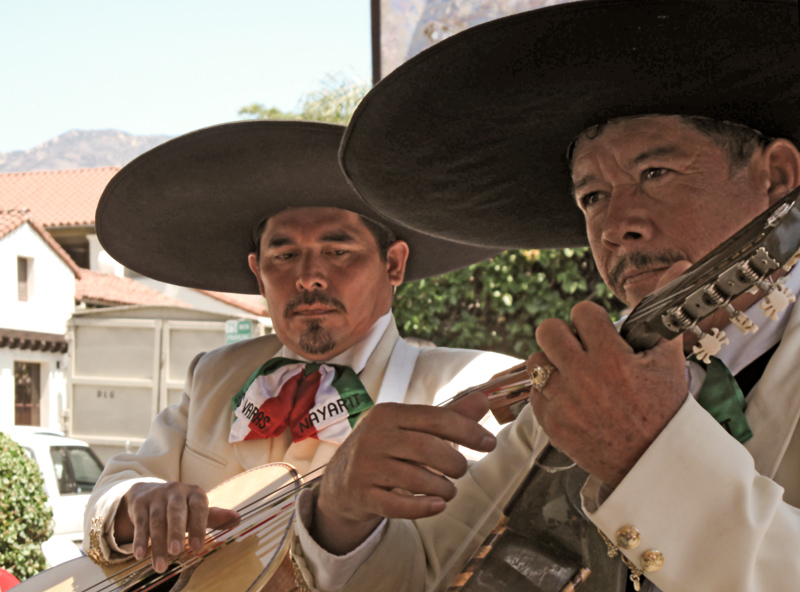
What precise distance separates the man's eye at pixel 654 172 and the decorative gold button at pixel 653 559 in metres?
1.01

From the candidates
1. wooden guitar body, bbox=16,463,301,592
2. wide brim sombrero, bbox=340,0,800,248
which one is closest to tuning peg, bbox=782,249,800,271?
wide brim sombrero, bbox=340,0,800,248

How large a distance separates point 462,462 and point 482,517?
0.12 metres

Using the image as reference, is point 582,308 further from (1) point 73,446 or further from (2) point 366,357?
(1) point 73,446

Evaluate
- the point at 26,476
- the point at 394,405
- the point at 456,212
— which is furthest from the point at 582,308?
the point at 26,476

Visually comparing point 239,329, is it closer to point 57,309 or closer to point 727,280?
point 727,280

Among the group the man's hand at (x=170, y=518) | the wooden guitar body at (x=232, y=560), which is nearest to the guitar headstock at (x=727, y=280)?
the wooden guitar body at (x=232, y=560)

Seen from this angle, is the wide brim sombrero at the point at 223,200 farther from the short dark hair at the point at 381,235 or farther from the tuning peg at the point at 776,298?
the tuning peg at the point at 776,298

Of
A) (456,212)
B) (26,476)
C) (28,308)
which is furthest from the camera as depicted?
(28,308)

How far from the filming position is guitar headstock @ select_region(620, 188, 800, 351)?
929mm

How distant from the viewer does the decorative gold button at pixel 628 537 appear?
1111mm

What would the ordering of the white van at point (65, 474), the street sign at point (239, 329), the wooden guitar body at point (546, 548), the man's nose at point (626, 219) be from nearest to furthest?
1. the wooden guitar body at point (546, 548)
2. the man's nose at point (626, 219)
3. the street sign at point (239, 329)
4. the white van at point (65, 474)

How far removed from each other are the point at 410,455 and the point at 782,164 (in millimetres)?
1199

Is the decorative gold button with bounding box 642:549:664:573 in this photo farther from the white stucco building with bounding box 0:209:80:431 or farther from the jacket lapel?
the white stucco building with bounding box 0:209:80:431

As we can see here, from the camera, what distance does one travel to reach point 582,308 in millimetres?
1110
